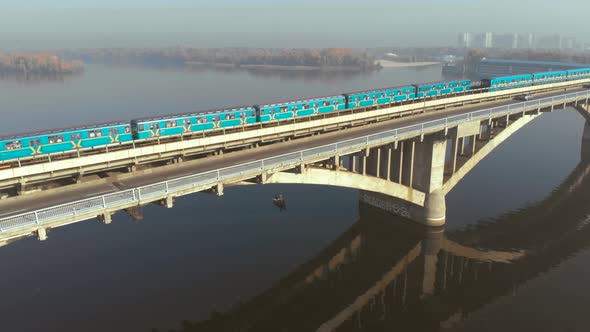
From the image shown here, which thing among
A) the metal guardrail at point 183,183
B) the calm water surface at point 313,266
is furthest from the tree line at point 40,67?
the metal guardrail at point 183,183

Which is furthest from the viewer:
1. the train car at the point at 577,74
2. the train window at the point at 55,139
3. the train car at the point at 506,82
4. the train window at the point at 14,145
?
the train car at the point at 577,74

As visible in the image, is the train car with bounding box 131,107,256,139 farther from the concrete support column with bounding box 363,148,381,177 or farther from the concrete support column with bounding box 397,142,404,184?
the concrete support column with bounding box 397,142,404,184

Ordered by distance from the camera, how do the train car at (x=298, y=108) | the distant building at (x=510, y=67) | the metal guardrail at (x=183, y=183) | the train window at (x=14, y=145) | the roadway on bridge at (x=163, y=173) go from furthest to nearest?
the distant building at (x=510, y=67) < the train car at (x=298, y=108) < the train window at (x=14, y=145) < the roadway on bridge at (x=163, y=173) < the metal guardrail at (x=183, y=183)

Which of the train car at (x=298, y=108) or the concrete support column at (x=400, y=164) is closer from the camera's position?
the concrete support column at (x=400, y=164)

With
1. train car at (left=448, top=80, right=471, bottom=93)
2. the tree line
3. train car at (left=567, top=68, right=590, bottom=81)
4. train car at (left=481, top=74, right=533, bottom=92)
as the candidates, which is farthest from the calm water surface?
the tree line

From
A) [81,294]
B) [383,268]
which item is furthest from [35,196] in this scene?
[383,268]

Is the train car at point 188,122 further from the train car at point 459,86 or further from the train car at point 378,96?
the train car at point 459,86
